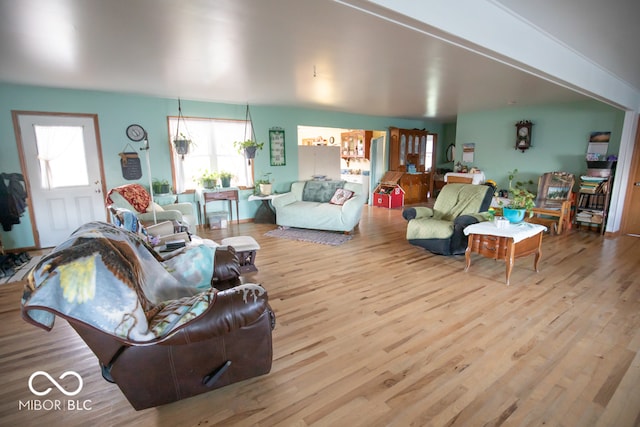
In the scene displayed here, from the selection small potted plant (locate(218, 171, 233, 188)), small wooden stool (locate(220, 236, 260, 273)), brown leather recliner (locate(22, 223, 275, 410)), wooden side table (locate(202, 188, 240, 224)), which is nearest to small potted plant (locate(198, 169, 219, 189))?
small potted plant (locate(218, 171, 233, 188))

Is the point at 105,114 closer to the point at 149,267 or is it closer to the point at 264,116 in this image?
the point at 264,116

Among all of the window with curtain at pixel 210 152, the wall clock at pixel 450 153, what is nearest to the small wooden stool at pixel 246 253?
the window with curtain at pixel 210 152

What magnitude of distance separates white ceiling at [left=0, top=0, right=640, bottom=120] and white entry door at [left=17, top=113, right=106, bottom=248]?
619 millimetres

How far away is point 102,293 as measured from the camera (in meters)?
1.32

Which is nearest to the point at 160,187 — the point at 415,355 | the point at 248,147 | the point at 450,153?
the point at 248,147

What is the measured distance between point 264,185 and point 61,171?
3.09 meters

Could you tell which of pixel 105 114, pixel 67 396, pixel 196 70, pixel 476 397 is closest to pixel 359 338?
pixel 476 397

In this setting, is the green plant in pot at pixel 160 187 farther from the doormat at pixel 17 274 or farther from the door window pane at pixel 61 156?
the doormat at pixel 17 274

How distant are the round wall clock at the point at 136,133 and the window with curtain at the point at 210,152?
0.43 meters

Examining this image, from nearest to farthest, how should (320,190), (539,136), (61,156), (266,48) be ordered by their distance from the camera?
(266,48) → (61,156) → (320,190) → (539,136)

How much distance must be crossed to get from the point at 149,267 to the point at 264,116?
4.90 m

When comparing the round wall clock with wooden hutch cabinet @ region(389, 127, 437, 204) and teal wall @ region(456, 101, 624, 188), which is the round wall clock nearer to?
wooden hutch cabinet @ region(389, 127, 437, 204)

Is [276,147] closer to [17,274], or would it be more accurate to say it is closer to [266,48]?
[266,48]

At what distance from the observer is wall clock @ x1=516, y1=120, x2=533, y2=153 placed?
6246mm
